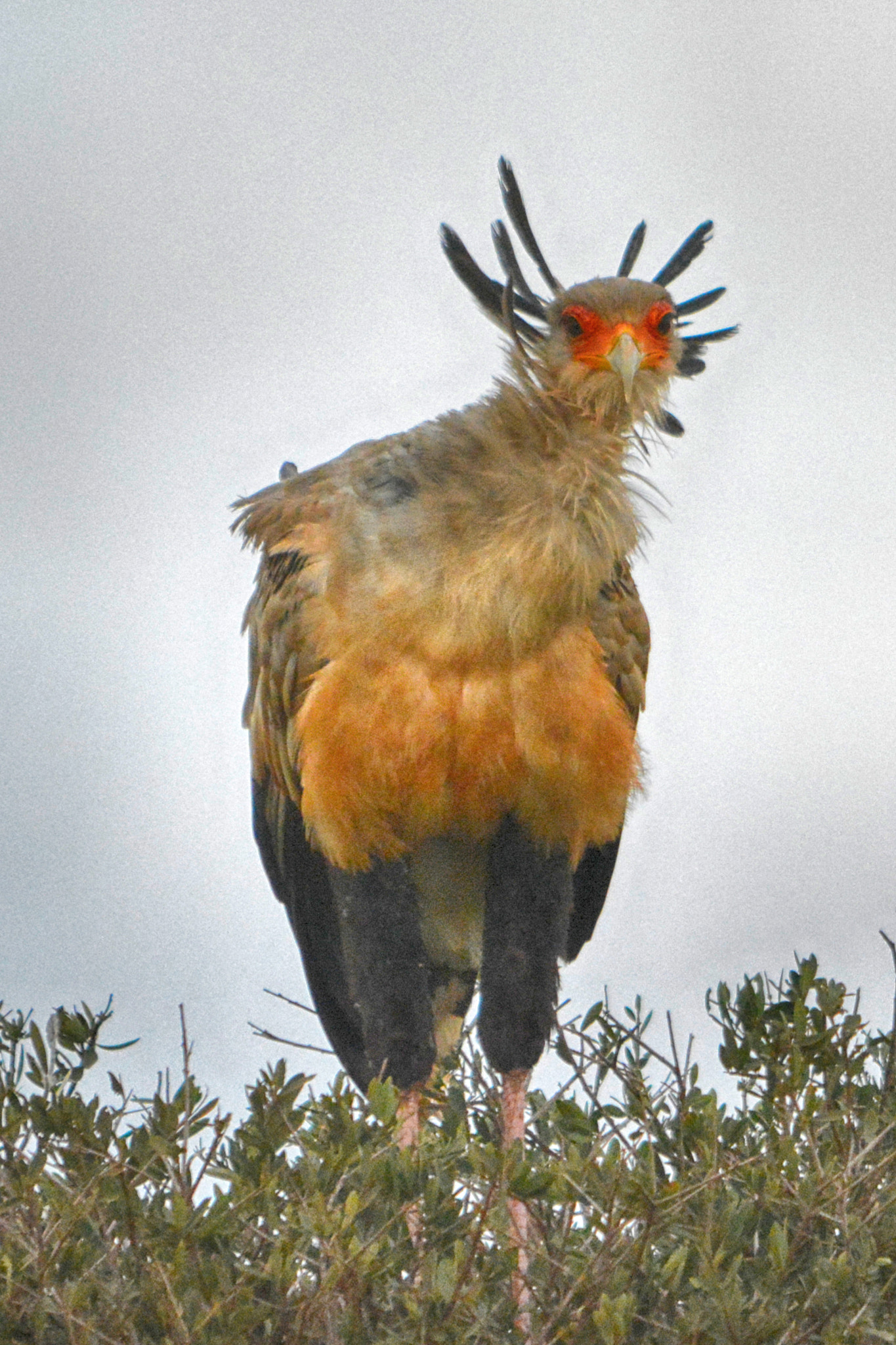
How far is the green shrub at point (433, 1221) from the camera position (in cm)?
301

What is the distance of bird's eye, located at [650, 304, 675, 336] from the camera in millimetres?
4711

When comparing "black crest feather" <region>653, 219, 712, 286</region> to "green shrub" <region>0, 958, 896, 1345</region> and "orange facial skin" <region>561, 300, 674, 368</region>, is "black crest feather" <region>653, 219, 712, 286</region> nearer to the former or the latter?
"orange facial skin" <region>561, 300, 674, 368</region>

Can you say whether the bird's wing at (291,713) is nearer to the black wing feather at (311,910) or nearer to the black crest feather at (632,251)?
the black wing feather at (311,910)

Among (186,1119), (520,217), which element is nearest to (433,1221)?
(186,1119)

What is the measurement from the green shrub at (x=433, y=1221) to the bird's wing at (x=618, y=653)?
117 centimetres

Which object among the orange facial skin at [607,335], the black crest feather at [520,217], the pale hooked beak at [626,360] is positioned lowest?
the pale hooked beak at [626,360]

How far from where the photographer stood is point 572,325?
4.69 metres

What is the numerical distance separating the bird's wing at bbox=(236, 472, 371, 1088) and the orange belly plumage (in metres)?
0.25

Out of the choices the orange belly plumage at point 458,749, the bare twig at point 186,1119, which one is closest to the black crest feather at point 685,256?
the orange belly plumage at point 458,749

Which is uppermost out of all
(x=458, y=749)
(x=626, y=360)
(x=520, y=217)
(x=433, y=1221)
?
(x=520, y=217)

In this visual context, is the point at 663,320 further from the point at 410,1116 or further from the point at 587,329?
the point at 410,1116

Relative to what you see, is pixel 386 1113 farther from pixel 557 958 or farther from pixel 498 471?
pixel 498 471

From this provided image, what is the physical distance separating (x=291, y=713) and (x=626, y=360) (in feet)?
4.54

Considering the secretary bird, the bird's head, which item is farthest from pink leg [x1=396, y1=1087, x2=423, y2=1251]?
the bird's head
